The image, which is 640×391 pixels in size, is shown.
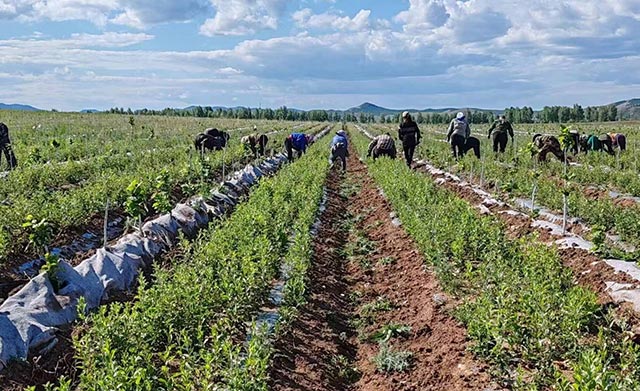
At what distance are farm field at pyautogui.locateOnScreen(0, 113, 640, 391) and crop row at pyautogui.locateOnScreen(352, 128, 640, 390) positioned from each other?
2cm

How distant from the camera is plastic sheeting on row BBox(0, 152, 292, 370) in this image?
482 centimetres

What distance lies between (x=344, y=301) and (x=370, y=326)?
84 cm

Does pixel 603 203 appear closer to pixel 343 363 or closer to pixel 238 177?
pixel 343 363

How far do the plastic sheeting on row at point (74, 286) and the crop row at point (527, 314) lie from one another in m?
3.45

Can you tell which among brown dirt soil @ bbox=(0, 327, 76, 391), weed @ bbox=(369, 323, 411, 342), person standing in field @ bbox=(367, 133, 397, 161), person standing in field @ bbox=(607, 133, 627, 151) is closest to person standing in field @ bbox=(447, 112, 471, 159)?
person standing in field @ bbox=(367, 133, 397, 161)

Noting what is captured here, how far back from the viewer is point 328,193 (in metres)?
14.6

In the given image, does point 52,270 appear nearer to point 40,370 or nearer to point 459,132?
point 40,370

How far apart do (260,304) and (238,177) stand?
31.1ft

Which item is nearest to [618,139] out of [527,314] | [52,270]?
[527,314]

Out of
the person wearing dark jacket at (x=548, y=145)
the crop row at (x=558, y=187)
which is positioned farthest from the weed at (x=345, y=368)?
the person wearing dark jacket at (x=548, y=145)

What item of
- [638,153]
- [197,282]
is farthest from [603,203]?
[638,153]

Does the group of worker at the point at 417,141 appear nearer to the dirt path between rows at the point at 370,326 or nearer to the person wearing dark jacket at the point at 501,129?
the person wearing dark jacket at the point at 501,129

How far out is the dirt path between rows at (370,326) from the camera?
15.9ft

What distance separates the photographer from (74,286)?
19.1ft
